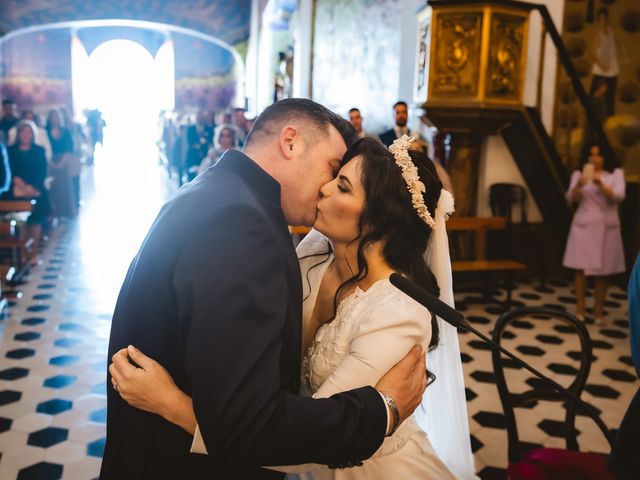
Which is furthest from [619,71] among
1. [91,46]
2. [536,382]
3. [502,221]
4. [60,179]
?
[91,46]

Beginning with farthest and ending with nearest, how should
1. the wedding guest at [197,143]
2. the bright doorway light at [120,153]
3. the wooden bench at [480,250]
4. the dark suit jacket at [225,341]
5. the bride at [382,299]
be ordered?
the wedding guest at [197,143]
the bright doorway light at [120,153]
the wooden bench at [480,250]
the bride at [382,299]
the dark suit jacket at [225,341]

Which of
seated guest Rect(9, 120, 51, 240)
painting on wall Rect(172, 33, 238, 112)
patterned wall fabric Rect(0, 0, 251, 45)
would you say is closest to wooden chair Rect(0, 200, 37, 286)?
seated guest Rect(9, 120, 51, 240)

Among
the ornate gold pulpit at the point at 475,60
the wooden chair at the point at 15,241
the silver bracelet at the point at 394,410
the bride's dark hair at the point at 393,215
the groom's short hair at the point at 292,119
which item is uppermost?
the ornate gold pulpit at the point at 475,60

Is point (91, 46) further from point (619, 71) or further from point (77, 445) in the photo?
point (77, 445)

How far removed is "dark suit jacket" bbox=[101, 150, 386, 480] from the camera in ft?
4.14

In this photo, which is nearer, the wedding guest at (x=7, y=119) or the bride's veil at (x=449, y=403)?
the bride's veil at (x=449, y=403)

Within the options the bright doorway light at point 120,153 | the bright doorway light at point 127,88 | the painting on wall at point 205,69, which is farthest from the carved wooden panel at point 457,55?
the bright doorway light at point 127,88

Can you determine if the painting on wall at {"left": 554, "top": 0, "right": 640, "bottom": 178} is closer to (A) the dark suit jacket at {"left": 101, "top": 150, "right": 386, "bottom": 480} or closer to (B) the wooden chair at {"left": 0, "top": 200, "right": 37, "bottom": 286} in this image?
(B) the wooden chair at {"left": 0, "top": 200, "right": 37, "bottom": 286}

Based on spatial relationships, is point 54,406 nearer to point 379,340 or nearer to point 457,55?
point 379,340

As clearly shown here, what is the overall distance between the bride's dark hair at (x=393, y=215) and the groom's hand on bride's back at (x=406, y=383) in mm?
424

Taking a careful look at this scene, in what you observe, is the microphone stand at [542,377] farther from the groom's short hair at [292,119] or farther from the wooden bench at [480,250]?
the wooden bench at [480,250]

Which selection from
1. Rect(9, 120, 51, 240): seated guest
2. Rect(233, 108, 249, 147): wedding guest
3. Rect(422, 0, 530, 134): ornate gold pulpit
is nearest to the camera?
Rect(422, 0, 530, 134): ornate gold pulpit

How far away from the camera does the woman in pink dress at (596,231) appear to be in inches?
253

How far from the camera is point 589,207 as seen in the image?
21.5ft
